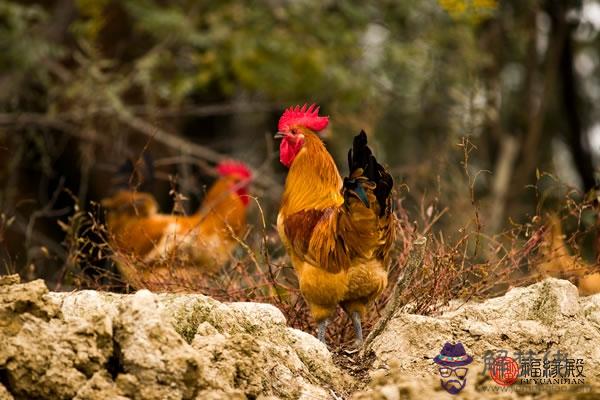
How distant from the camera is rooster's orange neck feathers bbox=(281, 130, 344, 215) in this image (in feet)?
17.4

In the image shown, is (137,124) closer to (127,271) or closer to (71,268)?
(71,268)

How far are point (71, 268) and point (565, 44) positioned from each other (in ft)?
30.3

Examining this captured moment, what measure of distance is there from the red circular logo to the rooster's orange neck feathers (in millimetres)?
1523

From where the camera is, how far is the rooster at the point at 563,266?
532 cm

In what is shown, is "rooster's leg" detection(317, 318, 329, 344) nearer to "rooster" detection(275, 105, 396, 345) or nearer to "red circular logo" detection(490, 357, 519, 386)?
"rooster" detection(275, 105, 396, 345)

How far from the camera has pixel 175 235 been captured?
16.9 feet

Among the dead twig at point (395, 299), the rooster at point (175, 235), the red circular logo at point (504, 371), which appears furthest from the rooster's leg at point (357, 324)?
the red circular logo at point (504, 371)

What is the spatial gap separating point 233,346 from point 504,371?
3.75 ft

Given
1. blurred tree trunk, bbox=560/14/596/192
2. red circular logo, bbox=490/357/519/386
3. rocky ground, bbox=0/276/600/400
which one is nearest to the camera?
rocky ground, bbox=0/276/600/400

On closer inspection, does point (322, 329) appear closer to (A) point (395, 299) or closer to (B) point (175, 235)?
(A) point (395, 299)

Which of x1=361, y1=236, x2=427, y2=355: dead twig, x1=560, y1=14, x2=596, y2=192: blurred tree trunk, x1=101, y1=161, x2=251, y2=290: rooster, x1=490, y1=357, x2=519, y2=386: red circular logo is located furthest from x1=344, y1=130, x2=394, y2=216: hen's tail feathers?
x1=560, y1=14, x2=596, y2=192: blurred tree trunk

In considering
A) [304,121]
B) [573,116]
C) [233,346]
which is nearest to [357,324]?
[304,121]

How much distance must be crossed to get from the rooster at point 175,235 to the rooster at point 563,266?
5.72 feet

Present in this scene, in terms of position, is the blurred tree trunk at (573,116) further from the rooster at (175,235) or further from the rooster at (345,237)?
the rooster at (345,237)
